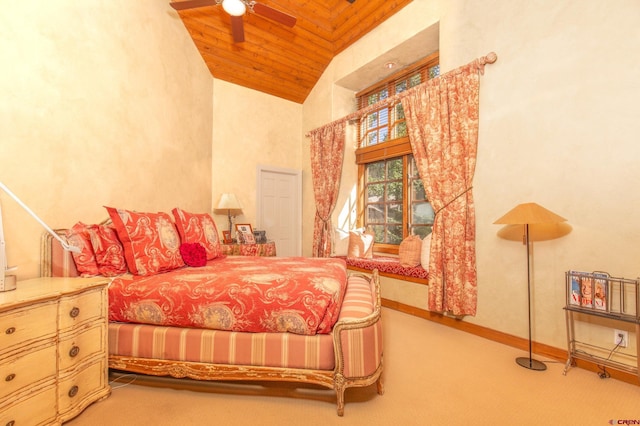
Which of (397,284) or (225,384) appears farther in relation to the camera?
(397,284)

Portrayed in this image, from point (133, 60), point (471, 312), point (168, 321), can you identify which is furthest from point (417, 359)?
point (133, 60)

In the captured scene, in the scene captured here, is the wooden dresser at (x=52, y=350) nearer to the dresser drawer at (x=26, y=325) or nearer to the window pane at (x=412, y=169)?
the dresser drawer at (x=26, y=325)

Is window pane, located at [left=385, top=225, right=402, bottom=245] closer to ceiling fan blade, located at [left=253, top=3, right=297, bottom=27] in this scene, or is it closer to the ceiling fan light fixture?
ceiling fan blade, located at [left=253, top=3, right=297, bottom=27]

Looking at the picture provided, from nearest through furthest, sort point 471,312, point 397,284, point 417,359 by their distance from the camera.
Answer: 1. point 417,359
2. point 471,312
3. point 397,284

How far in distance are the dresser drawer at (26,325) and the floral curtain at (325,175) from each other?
3.54 meters

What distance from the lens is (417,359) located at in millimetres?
2244

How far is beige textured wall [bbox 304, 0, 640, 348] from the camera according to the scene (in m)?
2.01

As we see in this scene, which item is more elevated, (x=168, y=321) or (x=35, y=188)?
(x=35, y=188)

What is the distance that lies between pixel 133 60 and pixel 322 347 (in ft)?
10.6

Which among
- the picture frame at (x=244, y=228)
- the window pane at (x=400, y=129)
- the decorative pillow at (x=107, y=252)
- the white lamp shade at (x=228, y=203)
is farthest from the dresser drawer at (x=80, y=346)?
the window pane at (x=400, y=129)

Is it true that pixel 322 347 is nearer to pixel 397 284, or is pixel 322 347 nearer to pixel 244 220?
pixel 397 284

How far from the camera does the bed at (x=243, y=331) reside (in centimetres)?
160

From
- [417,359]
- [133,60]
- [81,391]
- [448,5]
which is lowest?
[417,359]

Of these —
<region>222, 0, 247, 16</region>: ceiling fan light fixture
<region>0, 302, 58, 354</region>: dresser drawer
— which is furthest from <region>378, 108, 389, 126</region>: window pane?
<region>0, 302, 58, 354</region>: dresser drawer
